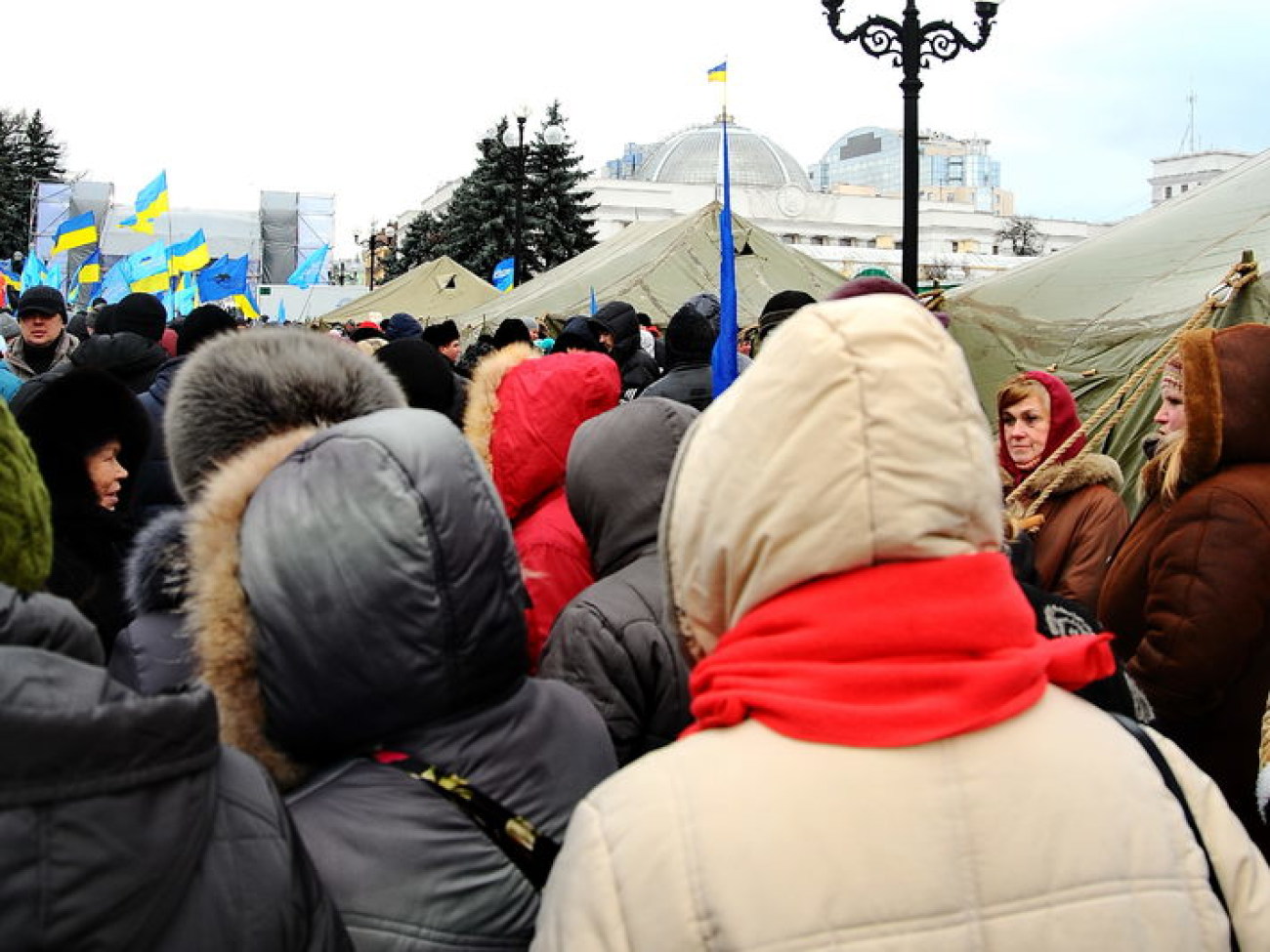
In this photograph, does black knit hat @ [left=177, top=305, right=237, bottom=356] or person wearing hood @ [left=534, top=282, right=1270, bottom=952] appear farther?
black knit hat @ [left=177, top=305, right=237, bottom=356]

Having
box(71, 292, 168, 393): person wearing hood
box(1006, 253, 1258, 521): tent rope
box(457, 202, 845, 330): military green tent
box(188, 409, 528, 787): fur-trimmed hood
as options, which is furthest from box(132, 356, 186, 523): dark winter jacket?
box(457, 202, 845, 330): military green tent

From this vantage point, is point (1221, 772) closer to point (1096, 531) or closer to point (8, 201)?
point (1096, 531)

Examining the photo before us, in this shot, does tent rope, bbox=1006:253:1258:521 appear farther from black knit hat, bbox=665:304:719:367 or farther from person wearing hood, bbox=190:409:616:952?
person wearing hood, bbox=190:409:616:952

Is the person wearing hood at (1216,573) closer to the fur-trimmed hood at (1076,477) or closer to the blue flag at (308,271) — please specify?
the fur-trimmed hood at (1076,477)

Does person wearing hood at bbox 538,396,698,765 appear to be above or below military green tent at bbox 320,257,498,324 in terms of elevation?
below

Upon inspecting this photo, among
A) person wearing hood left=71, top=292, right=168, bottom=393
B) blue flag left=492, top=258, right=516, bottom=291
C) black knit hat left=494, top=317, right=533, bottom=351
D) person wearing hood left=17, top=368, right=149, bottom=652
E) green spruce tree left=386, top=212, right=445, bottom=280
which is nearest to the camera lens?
person wearing hood left=17, top=368, right=149, bottom=652

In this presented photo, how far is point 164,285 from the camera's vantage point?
52.6 feet

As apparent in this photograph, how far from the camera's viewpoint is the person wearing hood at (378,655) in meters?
1.64

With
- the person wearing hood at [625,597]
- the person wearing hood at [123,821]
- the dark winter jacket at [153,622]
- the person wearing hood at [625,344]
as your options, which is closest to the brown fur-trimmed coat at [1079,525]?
the person wearing hood at [625,597]

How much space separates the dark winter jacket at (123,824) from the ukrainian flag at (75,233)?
16.7 metres

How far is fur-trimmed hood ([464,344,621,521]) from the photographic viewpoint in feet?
11.4

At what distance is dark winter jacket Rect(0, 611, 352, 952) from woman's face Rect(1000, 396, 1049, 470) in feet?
12.0

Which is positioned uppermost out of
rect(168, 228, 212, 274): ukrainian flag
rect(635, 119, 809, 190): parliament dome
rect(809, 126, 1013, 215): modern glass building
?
rect(809, 126, 1013, 215): modern glass building

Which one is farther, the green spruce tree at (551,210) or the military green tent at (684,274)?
the green spruce tree at (551,210)
